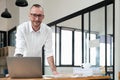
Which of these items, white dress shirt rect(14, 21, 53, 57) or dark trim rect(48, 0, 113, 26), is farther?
dark trim rect(48, 0, 113, 26)

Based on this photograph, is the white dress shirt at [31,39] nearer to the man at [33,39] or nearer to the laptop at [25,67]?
the man at [33,39]

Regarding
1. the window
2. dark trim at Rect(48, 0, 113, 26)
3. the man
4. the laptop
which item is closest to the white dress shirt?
the man

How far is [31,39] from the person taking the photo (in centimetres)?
264

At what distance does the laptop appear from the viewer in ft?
6.25

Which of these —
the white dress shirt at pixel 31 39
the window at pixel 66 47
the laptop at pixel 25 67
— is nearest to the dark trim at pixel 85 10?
the window at pixel 66 47

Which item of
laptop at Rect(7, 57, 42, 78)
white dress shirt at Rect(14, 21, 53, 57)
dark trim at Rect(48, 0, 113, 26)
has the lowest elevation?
laptop at Rect(7, 57, 42, 78)

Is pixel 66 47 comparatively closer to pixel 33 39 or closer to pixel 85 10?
pixel 85 10

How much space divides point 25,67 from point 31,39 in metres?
0.76

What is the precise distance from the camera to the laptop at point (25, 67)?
191 cm

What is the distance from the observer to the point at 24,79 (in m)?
1.85

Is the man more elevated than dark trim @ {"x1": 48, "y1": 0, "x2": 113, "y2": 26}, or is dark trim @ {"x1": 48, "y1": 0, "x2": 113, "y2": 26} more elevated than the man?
dark trim @ {"x1": 48, "y1": 0, "x2": 113, "y2": 26}

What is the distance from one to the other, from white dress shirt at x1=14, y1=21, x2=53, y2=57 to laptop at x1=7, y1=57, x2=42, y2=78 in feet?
1.84

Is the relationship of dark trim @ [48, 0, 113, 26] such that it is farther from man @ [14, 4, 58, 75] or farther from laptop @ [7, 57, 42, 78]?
laptop @ [7, 57, 42, 78]

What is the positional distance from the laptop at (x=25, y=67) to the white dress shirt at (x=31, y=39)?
1.84ft
